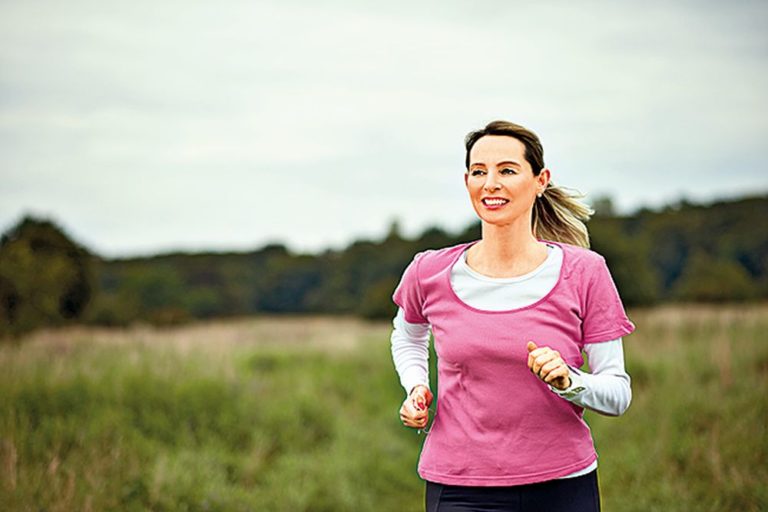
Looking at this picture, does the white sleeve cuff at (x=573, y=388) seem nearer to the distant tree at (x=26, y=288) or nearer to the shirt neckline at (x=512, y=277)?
the shirt neckline at (x=512, y=277)

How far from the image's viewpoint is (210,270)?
99.2 feet

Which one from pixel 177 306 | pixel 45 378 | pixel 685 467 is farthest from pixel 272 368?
pixel 177 306

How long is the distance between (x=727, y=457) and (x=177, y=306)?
61.9ft

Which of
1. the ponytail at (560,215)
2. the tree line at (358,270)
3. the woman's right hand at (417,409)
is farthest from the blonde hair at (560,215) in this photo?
the tree line at (358,270)

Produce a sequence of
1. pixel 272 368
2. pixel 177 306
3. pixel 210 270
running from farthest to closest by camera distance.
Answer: pixel 210 270
pixel 177 306
pixel 272 368

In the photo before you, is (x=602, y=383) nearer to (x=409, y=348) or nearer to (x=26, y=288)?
(x=409, y=348)

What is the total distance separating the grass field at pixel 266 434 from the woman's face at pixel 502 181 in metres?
4.24

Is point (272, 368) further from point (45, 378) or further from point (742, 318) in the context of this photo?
point (742, 318)

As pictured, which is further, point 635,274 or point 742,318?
point 635,274

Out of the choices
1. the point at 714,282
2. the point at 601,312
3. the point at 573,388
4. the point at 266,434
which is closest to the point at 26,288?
the point at 266,434

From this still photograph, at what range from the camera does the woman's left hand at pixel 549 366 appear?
2.56 metres

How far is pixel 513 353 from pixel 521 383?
11 centimetres

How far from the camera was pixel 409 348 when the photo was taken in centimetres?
334

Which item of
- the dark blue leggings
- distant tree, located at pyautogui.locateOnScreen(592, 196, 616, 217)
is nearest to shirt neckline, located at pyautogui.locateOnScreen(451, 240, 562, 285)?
the dark blue leggings
